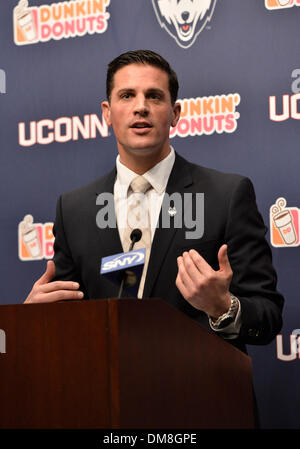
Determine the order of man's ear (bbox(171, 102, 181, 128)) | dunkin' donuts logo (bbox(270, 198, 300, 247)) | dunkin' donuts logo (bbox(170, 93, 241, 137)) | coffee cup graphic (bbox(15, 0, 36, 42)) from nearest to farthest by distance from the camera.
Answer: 1. man's ear (bbox(171, 102, 181, 128))
2. dunkin' donuts logo (bbox(270, 198, 300, 247))
3. dunkin' donuts logo (bbox(170, 93, 241, 137))
4. coffee cup graphic (bbox(15, 0, 36, 42))

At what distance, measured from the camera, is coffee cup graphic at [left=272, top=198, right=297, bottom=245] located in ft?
8.40

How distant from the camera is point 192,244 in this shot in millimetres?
2129

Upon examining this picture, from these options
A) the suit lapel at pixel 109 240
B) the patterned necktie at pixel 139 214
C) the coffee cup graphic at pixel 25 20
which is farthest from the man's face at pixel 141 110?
the coffee cup graphic at pixel 25 20

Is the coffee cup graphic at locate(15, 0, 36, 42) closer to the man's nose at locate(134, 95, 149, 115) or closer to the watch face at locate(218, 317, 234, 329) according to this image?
the man's nose at locate(134, 95, 149, 115)

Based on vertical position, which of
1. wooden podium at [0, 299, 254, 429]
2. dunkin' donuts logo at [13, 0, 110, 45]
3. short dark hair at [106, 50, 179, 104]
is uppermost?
dunkin' donuts logo at [13, 0, 110, 45]

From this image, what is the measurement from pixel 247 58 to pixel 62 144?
0.89 metres

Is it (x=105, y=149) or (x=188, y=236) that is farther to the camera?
(x=105, y=149)

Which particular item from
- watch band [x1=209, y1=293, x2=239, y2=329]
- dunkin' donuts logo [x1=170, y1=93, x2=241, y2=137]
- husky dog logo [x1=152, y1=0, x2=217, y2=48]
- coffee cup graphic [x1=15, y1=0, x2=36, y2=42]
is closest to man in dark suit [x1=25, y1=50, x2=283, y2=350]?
watch band [x1=209, y1=293, x2=239, y2=329]

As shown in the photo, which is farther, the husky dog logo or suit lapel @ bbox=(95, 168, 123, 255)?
the husky dog logo

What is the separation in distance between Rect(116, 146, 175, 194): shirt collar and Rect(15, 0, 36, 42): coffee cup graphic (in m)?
1.09

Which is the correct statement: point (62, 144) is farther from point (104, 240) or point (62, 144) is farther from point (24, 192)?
point (104, 240)

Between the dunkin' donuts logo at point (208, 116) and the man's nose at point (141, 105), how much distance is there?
0.51 meters

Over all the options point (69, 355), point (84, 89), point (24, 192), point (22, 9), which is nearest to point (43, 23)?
point (22, 9)
